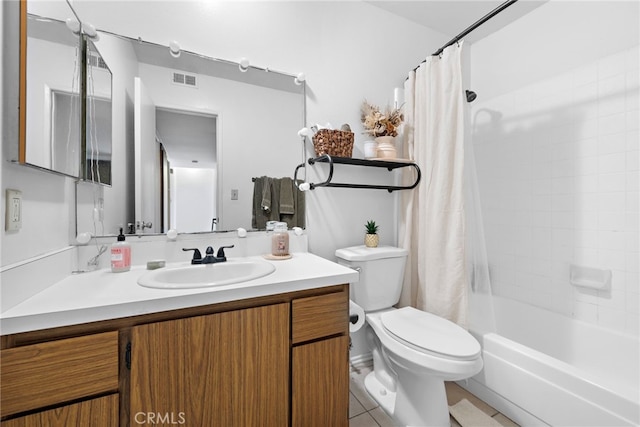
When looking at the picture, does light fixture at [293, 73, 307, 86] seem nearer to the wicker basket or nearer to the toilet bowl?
the wicker basket

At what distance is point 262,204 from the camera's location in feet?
4.89

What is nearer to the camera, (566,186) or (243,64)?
(243,64)

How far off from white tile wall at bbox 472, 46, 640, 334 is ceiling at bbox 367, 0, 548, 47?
55 centimetres

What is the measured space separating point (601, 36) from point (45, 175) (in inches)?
111

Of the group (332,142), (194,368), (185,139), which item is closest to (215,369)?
(194,368)

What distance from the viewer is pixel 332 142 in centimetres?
155

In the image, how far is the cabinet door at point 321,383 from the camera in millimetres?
986

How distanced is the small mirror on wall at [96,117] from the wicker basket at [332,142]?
1.00 metres

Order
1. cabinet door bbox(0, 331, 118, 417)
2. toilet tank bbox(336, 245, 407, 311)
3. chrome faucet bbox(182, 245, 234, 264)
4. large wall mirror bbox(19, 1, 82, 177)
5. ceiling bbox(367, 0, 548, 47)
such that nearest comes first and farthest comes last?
cabinet door bbox(0, 331, 118, 417), large wall mirror bbox(19, 1, 82, 177), chrome faucet bbox(182, 245, 234, 264), toilet tank bbox(336, 245, 407, 311), ceiling bbox(367, 0, 548, 47)

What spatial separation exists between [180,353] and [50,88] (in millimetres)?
966

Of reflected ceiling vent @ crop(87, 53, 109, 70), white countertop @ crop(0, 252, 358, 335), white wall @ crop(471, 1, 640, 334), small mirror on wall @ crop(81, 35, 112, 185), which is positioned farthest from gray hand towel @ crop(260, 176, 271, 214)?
white wall @ crop(471, 1, 640, 334)

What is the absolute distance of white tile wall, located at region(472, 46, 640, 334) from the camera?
147cm

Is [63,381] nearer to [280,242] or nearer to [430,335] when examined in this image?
[280,242]

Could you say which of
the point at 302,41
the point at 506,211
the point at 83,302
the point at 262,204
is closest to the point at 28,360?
the point at 83,302
